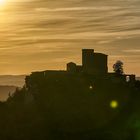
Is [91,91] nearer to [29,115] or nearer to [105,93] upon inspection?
[105,93]

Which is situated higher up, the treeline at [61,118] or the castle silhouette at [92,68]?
the castle silhouette at [92,68]

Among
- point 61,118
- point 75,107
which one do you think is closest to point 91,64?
point 75,107

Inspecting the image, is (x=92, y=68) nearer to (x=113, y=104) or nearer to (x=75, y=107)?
(x=113, y=104)

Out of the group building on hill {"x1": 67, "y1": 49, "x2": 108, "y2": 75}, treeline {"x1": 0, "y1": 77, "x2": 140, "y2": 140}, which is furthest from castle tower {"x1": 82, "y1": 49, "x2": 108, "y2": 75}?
treeline {"x1": 0, "y1": 77, "x2": 140, "y2": 140}

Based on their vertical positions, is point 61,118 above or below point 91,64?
below

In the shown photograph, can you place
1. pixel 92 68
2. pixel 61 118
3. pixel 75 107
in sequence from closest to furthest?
pixel 61 118 → pixel 75 107 → pixel 92 68

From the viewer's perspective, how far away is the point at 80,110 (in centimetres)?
11106

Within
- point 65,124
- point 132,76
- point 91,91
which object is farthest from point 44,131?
point 132,76

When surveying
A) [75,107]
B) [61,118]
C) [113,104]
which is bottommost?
[61,118]

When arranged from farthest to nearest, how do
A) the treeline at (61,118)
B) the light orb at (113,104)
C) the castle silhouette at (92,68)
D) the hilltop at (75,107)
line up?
the castle silhouette at (92,68), the light orb at (113,104), the hilltop at (75,107), the treeline at (61,118)

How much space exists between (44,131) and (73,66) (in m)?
26.3

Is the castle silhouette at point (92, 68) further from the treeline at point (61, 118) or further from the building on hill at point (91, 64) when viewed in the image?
the treeline at point (61, 118)

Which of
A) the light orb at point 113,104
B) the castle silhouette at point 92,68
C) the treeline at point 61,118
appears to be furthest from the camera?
the castle silhouette at point 92,68

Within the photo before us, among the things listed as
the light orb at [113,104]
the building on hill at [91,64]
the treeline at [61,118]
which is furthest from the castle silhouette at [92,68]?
the light orb at [113,104]
